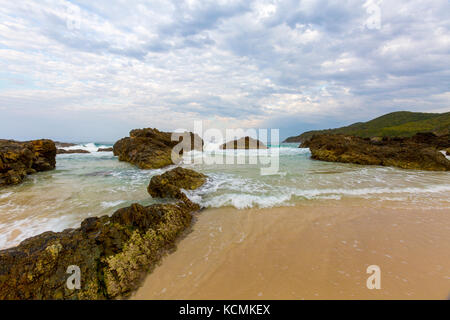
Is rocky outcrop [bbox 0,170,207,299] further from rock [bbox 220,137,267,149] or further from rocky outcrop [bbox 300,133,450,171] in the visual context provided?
rock [bbox 220,137,267,149]

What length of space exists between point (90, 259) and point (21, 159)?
43.7ft

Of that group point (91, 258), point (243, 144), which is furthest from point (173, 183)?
point (243, 144)

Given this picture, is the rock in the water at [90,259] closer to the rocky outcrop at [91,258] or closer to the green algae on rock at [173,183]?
the rocky outcrop at [91,258]

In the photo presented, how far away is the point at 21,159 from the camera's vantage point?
1095 cm

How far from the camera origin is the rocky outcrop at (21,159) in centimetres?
944

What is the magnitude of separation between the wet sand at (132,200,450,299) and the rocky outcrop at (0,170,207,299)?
1.14 ft

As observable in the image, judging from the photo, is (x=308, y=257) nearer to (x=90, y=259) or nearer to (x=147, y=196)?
(x=90, y=259)

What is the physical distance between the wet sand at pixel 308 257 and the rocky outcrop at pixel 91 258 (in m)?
0.35

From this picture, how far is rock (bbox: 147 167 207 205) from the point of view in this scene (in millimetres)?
6254

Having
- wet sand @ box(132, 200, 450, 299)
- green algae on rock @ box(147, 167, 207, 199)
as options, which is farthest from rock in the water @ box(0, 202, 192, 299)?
green algae on rock @ box(147, 167, 207, 199)

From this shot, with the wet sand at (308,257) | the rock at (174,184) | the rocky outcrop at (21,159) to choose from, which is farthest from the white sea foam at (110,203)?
the rocky outcrop at (21,159)

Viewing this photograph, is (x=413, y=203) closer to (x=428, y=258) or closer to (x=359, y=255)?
(x=428, y=258)
